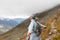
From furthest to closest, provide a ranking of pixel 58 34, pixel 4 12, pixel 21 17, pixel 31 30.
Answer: pixel 4 12, pixel 21 17, pixel 58 34, pixel 31 30

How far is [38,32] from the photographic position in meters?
8.93

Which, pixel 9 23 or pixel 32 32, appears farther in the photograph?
pixel 9 23

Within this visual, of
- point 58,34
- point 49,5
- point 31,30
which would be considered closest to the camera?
point 31,30

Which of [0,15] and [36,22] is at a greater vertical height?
[0,15]

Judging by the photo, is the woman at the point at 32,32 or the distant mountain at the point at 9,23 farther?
the distant mountain at the point at 9,23

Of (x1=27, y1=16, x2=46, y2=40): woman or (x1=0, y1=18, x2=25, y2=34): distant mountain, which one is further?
(x1=0, y1=18, x2=25, y2=34): distant mountain

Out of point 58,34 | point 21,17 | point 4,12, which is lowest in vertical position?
point 58,34

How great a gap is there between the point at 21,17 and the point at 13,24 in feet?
6.37

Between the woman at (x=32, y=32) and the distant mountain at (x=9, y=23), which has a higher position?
the distant mountain at (x=9, y=23)

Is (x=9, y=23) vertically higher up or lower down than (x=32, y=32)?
higher up

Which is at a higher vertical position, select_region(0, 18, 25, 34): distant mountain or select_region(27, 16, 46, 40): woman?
select_region(0, 18, 25, 34): distant mountain

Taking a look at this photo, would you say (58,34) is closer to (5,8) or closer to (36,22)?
(36,22)

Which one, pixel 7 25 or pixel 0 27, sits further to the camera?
pixel 0 27

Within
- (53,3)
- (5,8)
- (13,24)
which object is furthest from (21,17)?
(5,8)
